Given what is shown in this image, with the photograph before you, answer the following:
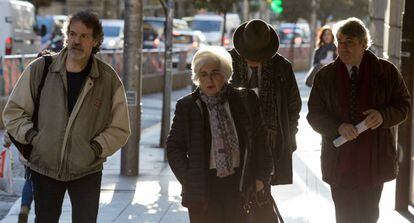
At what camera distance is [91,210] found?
5.83m

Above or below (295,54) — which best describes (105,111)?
above

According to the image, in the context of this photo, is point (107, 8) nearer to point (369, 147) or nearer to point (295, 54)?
point (295, 54)

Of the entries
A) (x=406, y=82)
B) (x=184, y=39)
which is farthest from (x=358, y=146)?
(x=184, y=39)

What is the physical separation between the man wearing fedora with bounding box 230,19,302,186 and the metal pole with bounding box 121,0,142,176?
4.51 metres

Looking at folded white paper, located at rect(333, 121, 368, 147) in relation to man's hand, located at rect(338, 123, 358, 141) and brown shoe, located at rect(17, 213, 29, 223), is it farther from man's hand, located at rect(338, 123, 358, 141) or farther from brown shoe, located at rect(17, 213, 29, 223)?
brown shoe, located at rect(17, 213, 29, 223)

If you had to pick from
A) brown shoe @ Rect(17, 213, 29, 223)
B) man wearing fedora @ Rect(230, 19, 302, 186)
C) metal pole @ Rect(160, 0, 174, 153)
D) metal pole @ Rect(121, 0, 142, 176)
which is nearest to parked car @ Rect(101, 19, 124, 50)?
metal pole @ Rect(160, 0, 174, 153)

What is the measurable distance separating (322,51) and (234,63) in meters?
8.24

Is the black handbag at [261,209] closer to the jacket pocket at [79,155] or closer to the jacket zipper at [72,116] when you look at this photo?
the jacket pocket at [79,155]

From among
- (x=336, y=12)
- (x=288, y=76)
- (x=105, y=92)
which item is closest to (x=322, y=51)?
(x=288, y=76)

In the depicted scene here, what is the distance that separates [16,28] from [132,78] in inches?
750

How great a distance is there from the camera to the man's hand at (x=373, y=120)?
5.91 meters

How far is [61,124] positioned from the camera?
18.7 ft

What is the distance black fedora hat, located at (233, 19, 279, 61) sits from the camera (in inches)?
258

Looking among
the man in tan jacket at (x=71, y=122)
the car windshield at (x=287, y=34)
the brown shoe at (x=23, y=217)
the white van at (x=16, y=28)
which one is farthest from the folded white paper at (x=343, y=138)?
the car windshield at (x=287, y=34)
